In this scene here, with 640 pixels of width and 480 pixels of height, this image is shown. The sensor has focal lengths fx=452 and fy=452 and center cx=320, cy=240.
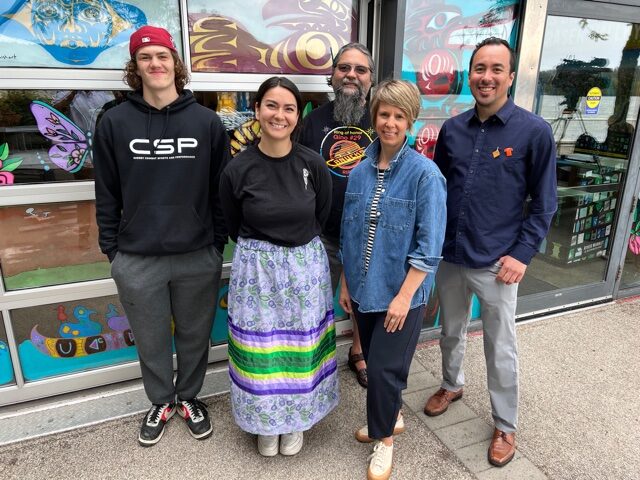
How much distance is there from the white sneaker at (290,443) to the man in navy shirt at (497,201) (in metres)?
1.01

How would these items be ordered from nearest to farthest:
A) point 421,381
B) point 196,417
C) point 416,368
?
point 196,417 → point 421,381 → point 416,368

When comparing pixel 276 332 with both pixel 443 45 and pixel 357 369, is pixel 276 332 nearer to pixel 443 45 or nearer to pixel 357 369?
pixel 357 369

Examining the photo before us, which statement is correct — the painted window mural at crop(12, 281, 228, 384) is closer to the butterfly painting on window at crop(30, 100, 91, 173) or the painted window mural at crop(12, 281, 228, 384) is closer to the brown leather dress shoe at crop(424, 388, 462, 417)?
the butterfly painting on window at crop(30, 100, 91, 173)

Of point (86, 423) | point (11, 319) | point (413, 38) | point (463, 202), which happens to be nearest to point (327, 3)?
point (413, 38)

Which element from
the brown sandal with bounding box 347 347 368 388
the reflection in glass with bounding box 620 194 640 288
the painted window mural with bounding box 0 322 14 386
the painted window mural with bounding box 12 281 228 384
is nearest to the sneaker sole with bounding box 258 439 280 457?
the brown sandal with bounding box 347 347 368 388

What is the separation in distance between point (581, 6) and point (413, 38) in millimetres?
1467

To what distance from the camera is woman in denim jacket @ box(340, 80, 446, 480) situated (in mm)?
1941

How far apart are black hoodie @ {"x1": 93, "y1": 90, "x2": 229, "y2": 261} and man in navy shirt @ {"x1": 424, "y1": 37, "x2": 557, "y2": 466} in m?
1.25

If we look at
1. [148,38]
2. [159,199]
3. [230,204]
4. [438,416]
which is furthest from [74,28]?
[438,416]

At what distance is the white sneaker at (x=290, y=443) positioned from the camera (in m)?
2.37

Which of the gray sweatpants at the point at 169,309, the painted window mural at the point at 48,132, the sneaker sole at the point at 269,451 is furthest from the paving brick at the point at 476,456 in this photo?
the painted window mural at the point at 48,132

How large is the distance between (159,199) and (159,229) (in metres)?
0.15

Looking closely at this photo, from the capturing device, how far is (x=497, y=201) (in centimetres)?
222

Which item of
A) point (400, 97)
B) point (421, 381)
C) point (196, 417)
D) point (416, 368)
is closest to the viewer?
point (400, 97)
